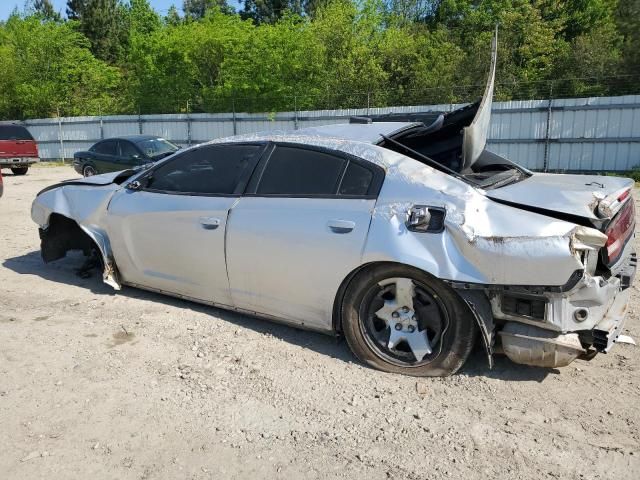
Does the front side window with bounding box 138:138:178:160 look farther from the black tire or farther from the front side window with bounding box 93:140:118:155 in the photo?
the black tire

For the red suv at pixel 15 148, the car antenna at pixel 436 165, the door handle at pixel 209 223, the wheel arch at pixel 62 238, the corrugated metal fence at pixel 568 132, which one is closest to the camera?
the car antenna at pixel 436 165

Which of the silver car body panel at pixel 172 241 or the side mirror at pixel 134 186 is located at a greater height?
the side mirror at pixel 134 186

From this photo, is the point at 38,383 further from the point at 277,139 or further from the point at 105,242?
the point at 277,139

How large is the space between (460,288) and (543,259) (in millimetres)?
491

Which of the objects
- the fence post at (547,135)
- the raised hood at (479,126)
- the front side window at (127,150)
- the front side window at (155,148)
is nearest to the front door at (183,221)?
the raised hood at (479,126)

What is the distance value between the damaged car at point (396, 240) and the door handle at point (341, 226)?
0.02 metres

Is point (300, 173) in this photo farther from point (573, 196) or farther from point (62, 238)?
point (62, 238)

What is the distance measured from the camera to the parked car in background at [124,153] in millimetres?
13336

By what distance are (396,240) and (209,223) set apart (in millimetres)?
1580

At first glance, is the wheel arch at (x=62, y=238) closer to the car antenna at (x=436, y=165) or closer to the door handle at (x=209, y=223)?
the door handle at (x=209, y=223)

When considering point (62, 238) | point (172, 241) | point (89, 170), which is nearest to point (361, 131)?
point (172, 241)

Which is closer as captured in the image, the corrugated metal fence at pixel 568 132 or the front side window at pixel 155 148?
the front side window at pixel 155 148

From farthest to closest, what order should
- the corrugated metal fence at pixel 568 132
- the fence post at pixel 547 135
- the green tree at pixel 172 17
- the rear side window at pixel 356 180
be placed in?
the green tree at pixel 172 17 → the fence post at pixel 547 135 → the corrugated metal fence at pixel 568 132 → the rear side window at pixel 356 180

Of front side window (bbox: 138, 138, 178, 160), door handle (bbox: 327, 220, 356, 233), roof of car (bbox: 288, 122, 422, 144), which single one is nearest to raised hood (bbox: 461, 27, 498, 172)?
roof of car (bbox: 288, 122, 422, 144)
